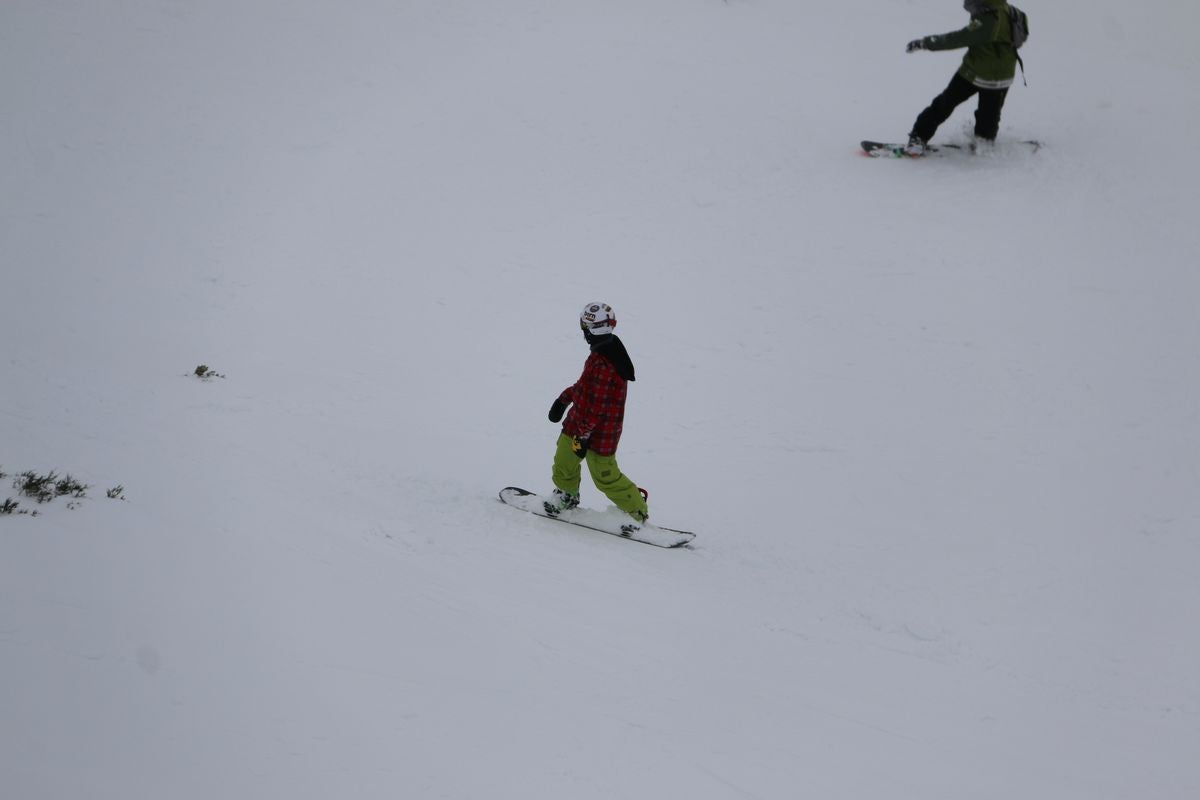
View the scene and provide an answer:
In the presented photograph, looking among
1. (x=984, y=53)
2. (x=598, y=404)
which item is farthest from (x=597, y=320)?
(x=984, y=53)

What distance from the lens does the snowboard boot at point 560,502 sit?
620cm

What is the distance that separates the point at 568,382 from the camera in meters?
8.54

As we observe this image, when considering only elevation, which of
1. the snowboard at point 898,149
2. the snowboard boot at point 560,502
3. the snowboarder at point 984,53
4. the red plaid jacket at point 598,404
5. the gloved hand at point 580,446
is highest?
the snowboarder at point 984,53

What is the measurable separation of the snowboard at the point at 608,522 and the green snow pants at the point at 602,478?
3.9 inches

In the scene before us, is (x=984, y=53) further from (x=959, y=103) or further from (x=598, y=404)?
(x=598, y=404)

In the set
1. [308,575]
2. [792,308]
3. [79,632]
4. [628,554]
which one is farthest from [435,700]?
[792,308]

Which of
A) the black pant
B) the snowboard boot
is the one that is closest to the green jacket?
the black pant

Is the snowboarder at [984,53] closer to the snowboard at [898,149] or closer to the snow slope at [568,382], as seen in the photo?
the snowboard at [898,149]

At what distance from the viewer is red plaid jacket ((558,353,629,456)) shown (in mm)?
5562

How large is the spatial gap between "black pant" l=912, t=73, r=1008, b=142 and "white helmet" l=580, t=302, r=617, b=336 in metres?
7.24

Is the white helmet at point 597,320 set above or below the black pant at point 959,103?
below

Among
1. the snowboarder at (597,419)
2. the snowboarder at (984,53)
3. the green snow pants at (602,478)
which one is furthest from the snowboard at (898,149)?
the green snow pants at (602,478)

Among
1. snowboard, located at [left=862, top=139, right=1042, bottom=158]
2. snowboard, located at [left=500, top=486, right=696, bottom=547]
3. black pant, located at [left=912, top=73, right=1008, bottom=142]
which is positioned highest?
black pant, located at [left=912, top=73, right=1008, bottom=142]

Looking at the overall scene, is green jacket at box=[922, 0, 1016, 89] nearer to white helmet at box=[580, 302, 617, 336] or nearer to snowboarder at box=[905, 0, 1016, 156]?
snowboarder at box=[905, 0, 1016, 156]
